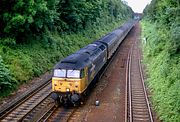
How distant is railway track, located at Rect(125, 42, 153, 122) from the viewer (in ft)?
60.3

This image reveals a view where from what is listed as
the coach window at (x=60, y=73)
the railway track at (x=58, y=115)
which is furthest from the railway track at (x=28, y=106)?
the coach window at (x=60, y=73)

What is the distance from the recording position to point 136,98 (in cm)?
2228

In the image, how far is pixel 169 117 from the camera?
17.3m

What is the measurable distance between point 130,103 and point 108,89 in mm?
4072

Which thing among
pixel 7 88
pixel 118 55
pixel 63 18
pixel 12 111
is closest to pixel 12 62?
pixel 7 88

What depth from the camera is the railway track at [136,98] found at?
18391 mm

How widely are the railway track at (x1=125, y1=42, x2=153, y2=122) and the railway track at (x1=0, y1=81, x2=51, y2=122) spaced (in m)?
5.59

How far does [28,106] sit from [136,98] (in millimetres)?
7493

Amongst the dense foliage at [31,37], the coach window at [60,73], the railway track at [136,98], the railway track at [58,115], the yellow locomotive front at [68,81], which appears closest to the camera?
the railway track at [58,115]

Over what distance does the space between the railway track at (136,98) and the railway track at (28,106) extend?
559 centimetres

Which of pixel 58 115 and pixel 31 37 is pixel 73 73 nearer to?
pixel 58 115

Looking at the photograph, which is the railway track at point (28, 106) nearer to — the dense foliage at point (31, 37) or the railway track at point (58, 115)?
the railway track at point (58, 115)

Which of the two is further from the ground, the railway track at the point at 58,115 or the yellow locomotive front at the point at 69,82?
the yellow locomotive front at the point at 69,82

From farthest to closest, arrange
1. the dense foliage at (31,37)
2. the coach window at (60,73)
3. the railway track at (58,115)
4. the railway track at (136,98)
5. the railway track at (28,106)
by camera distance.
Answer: the dense foliage at (31,37)
the coach window at (60,73)
the railway track at (136,98)
the railway track at (28,106)
the railway track at (58,115)
